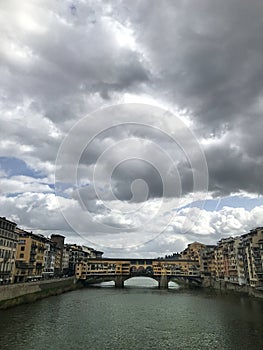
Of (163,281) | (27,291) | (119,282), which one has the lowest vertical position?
(119,282)

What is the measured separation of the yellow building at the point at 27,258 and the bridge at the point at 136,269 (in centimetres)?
3503

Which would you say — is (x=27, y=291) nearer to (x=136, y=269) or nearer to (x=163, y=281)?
(x=163, y=281)

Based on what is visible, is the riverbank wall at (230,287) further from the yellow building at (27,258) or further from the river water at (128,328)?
A: the yellow building at (27,258)

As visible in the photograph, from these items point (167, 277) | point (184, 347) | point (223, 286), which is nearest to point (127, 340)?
point (184, 347)

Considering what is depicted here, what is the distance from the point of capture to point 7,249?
7881cm

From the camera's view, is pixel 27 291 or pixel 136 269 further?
pixel 136 269

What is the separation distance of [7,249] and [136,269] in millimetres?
102557

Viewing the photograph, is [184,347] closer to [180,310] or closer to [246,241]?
[180,310]

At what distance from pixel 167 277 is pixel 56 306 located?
296 ft

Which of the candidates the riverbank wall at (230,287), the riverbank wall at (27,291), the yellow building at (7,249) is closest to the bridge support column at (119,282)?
the riverbank wall at (27,291)

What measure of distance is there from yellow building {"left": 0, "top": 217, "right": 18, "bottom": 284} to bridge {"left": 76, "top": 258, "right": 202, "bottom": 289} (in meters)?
62.2

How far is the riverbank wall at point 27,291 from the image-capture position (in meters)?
59.5

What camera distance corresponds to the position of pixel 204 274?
520 ft

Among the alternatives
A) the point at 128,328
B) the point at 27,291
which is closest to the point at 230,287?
the point at 27,291
